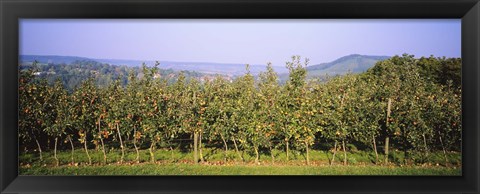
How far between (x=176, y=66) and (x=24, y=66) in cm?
138

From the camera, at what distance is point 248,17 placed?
3.29 m

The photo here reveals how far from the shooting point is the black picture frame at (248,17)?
3.23 metres

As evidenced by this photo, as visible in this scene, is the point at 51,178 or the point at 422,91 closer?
the point at 51,178

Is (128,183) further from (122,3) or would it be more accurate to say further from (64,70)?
(122,3)

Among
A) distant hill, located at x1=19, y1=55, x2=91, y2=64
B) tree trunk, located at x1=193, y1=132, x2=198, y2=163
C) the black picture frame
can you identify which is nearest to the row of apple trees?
tree trunk, located at x1=193, y1=132, x2=198, y2=163

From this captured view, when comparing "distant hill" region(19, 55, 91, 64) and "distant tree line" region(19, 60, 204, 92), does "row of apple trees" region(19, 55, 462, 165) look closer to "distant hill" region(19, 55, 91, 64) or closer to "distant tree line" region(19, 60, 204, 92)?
"distant tree line" region(19, 60, 204, 92)

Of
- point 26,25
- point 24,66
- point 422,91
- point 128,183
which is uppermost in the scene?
point 26,25

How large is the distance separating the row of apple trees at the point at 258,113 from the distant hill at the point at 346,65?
0.22 ft

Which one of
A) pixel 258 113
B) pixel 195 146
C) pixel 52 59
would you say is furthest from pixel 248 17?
pixel 52 59

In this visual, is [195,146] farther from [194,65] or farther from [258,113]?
[194,65]

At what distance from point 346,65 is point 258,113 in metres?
0.97

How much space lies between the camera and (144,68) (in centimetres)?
379

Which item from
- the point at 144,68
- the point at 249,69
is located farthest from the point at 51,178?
the point at 249,69

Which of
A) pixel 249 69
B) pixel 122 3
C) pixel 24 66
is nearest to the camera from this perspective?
pixel 122 3
